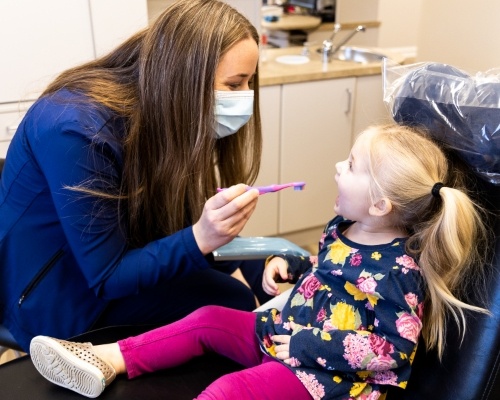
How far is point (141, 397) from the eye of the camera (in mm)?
1049

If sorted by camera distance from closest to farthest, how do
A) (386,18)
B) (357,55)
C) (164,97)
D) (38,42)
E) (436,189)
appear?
(436,189)
(164,97)
(38,42)
(357,55)
(386,18)

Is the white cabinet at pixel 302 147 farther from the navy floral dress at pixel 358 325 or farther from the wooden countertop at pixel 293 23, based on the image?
the navy floral dress at pixel 358 325

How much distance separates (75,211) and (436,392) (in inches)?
29.0

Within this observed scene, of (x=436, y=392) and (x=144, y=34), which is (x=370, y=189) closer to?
(x=436, y=392)

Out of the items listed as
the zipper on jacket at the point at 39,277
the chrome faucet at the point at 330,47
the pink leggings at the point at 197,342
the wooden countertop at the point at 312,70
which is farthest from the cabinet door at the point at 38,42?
the pink leggings at the point at 197,342

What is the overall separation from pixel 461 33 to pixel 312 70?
0.73 meters

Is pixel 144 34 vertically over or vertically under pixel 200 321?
over

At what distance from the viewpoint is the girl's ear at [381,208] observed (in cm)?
102

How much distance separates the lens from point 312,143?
2.45 meters

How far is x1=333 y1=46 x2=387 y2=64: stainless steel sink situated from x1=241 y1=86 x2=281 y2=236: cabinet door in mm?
536

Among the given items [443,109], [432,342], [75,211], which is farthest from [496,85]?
[75,211]

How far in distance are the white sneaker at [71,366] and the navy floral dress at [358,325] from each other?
1.04ft

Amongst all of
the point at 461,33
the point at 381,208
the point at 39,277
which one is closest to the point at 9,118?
the point at 39,277

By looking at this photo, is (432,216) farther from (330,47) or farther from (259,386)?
(330,47)
